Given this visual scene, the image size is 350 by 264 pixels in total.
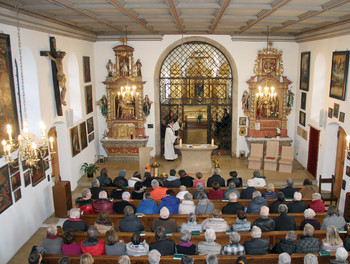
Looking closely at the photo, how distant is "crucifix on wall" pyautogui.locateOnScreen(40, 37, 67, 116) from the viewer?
10570 millimetres

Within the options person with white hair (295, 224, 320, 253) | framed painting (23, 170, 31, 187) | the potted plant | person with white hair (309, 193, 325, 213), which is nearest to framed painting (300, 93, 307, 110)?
person with white hair (309, 193, 325, 213)

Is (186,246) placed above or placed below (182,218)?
above

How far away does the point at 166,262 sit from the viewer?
19.7 feet

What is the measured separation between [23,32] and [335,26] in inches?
363

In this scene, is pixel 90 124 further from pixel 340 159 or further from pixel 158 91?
pixel 340 159

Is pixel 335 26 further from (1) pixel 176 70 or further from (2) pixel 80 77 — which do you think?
(2) pixel 80 77

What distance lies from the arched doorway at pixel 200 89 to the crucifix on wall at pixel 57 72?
6.13 m

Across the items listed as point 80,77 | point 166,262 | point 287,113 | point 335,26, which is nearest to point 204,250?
point 166,262

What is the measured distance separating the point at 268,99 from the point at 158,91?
513cm

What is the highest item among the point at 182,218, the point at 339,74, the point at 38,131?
the point at 339,74

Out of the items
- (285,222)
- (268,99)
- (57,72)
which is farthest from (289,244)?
(268,99)

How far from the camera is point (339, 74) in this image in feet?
36.4

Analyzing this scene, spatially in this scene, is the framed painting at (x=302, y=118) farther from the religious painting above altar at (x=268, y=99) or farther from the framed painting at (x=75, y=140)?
the framed painting at (x=75, y=140)

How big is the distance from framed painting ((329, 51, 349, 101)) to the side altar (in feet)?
25.9
